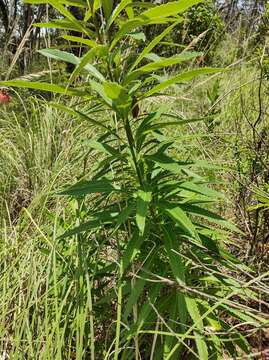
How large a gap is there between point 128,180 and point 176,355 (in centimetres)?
56

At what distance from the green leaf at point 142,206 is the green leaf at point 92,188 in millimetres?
108

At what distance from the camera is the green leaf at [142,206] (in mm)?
1269

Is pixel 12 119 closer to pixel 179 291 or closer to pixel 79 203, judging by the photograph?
pixel 79 203

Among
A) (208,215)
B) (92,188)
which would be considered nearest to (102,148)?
(92,188)

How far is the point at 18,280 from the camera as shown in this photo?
1.75m

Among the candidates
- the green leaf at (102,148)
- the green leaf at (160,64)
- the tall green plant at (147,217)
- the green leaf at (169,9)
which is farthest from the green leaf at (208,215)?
the green leaf at (169,9)

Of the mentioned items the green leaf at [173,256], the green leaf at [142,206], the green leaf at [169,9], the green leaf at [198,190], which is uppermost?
the green leaf at [169,9]

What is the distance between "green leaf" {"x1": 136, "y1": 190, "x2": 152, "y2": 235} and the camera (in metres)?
1.27

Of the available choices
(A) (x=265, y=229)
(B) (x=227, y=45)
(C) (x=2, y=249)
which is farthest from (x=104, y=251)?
(B) (x=227, y=45)

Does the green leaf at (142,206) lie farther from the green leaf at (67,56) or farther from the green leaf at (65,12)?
the green leaf at (65,12)

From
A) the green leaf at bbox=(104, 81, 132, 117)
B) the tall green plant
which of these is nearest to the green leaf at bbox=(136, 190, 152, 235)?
the tall green plant

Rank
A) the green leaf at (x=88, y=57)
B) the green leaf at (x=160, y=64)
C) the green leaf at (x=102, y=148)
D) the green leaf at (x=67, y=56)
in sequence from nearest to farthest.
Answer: the green leaf at (x=88, y=57), the green leaf at (x=160, y=64), the green leaf at (x=67, y=56), the green leaf at (x=102, y=148)

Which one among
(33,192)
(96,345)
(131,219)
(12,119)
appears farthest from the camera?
(12,119)

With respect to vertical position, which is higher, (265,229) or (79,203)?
(79,203)
